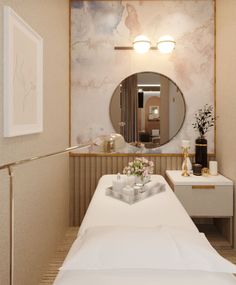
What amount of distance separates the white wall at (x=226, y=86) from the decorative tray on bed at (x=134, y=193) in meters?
0.92

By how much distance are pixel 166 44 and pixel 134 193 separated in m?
1.74

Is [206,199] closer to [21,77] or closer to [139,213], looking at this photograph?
[139,213]

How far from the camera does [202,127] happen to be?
10.1 feet

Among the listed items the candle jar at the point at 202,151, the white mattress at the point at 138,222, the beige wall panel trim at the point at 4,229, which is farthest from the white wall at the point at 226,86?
the beige wall panel trim at the point at 4,229

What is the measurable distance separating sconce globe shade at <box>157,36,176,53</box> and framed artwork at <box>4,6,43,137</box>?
145cm

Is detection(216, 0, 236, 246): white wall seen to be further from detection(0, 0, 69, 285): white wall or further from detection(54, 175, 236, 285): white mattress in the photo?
detection(0, 0, 69, 285): white wall

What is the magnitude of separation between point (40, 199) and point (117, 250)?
1.13 m

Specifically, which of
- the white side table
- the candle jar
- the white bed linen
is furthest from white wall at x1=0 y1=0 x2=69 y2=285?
the candle jar

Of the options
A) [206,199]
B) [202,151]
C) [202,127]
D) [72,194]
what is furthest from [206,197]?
[72,194]

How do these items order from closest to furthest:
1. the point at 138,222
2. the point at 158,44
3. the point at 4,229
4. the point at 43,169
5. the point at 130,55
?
the point at 4,229 → the point at 138,222 → the point at 43,169 → the point at 158,44 → the point at 130,55

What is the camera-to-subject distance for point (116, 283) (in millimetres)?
1040

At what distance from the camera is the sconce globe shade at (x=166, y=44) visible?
3.00 m

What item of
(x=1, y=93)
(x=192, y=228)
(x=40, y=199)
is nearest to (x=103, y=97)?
(x=40, y=199)

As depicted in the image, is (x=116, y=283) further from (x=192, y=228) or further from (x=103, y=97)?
(x=103, y=97)
